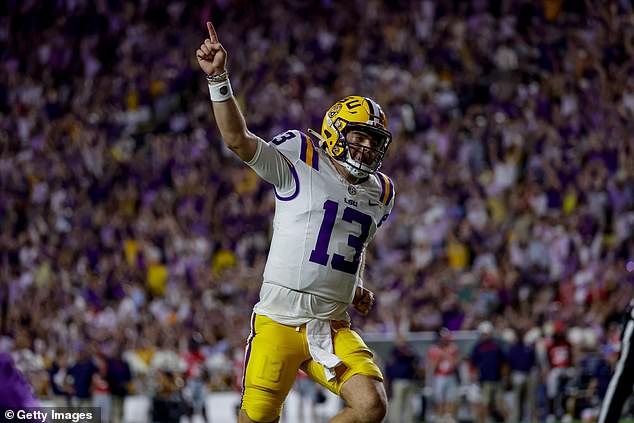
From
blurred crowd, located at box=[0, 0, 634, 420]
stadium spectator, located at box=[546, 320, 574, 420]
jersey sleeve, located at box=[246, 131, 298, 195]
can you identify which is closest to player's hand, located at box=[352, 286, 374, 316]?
jersey sleeve, located at box=[246, 131, 298, 195]

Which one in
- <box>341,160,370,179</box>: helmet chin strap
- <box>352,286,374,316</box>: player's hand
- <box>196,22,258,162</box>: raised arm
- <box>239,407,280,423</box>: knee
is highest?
<box>196,22,258,162</box>: raised arm

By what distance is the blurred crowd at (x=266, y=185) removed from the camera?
15969 mm

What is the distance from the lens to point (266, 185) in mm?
19234

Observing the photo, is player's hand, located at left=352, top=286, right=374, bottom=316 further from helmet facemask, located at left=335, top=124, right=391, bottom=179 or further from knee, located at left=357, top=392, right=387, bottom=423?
knee, located at left=357, top=392, right=387, bottom=423

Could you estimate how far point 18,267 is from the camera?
19500 millimetres

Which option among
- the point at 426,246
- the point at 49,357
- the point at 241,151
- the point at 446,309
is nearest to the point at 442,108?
the point at 426,246

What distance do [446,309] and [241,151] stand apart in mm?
9523

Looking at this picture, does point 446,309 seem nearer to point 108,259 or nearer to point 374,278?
point 374,278

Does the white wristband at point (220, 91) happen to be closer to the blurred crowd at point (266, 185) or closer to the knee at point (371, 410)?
the knee at point (371, 410)

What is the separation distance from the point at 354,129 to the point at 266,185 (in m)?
12.3

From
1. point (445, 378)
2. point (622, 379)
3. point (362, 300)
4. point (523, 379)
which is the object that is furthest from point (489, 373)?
point (622, 379)

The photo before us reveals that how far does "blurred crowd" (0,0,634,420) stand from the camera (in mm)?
15969

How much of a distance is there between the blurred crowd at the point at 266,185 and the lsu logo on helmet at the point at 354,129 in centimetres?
798

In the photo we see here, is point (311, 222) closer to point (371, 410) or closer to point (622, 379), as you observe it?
point (371, 410)
